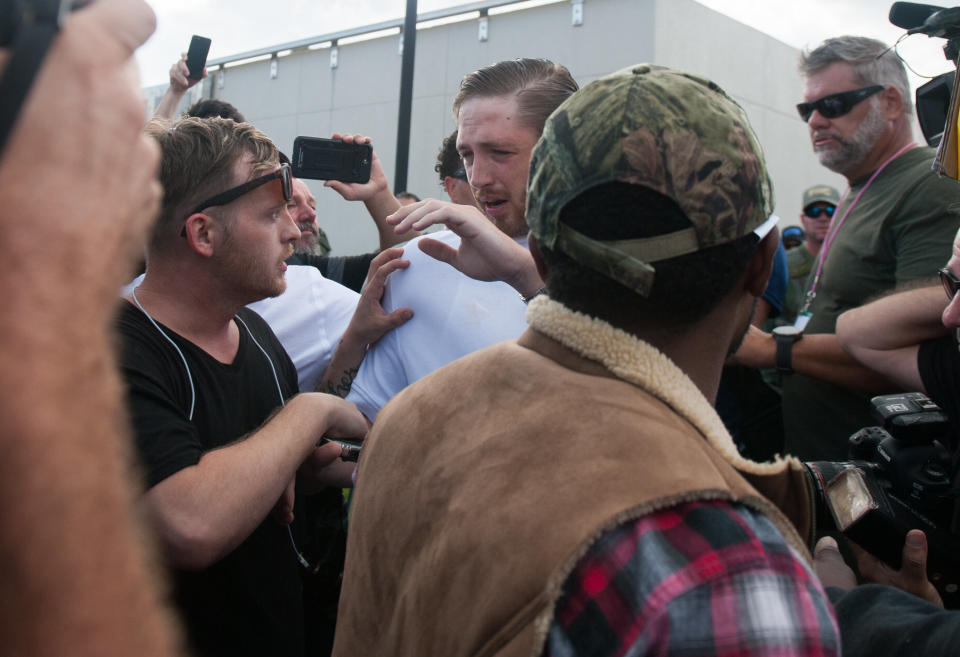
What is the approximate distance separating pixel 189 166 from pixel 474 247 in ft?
2.97

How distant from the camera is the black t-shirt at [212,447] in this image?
1812mm

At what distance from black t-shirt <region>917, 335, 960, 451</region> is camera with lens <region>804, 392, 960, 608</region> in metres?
0.13

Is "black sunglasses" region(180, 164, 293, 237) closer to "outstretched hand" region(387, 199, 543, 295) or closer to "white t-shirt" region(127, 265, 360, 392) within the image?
"outstretched hand" region(387, 199, 543, 295)

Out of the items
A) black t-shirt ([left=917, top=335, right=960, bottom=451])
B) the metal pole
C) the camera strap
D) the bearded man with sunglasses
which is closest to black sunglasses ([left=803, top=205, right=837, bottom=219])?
the bearded man with sunglasses

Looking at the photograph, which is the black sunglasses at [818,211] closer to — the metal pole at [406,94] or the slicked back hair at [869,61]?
the slicked back hair at [869,61]

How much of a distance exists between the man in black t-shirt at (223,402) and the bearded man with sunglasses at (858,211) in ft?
6.72

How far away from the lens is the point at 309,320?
2955mm

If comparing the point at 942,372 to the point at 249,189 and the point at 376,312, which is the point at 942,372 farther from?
the point at 249,189

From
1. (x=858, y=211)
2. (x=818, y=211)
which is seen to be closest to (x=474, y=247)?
(x=858, y=211)

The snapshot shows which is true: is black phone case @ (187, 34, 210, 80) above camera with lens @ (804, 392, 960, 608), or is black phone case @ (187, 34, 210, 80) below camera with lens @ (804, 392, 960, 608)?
above

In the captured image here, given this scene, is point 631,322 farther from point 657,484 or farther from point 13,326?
point 13,326

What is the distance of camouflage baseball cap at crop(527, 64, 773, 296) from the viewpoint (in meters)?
1.14

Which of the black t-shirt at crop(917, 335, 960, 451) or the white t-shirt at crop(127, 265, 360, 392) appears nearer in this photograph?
the black t-shirt at crop(917, 335, 960, 451)

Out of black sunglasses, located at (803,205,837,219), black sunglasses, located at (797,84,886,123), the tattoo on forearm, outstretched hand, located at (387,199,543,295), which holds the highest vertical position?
black sunglasses, located at (797,84,886,123)
